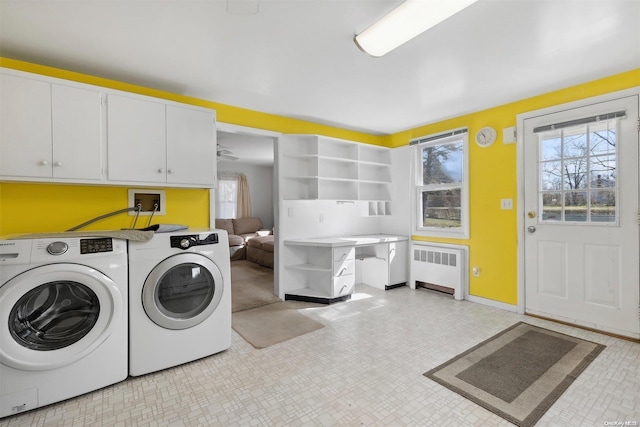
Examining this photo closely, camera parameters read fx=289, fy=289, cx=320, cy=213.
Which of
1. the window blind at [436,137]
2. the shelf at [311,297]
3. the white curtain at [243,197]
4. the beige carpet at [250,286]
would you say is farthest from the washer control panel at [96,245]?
the white curtain at [243,197]

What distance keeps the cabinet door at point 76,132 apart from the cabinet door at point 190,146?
0.49 m

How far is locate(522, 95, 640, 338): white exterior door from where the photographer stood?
2.47 meters

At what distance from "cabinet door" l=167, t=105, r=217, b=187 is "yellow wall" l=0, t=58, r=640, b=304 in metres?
0.34

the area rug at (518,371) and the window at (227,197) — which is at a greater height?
the window at (227,197)

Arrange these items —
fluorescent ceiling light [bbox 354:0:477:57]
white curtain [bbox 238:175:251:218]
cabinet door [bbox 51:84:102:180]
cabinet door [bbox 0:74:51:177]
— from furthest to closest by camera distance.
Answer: white curtain [bbox 238:175:251:218], cabinet door [bbox 51:84:102:180], cabinet door [bbox 0:74:51:177], fluorescent ceiling light [bbox 354:0:477:57]

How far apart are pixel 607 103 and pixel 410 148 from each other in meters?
2.04

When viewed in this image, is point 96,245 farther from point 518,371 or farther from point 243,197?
point 243,197

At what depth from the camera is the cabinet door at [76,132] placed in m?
2.07

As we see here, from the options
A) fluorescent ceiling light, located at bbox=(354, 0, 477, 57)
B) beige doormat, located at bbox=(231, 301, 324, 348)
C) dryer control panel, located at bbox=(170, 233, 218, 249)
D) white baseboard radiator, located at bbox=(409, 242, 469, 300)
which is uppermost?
fluorescent ceiling light, located at bbox=(354, 0, 477, 57)

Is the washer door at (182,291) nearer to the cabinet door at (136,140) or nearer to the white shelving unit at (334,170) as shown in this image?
the cabinet door at (136,140)

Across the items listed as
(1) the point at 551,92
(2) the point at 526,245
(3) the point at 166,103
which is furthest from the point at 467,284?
(3) the point at 166,103

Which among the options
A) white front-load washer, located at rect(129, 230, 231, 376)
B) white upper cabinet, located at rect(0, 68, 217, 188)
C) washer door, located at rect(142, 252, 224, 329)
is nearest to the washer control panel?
white front-load washer, located at rect(129, 230, 231, 376)

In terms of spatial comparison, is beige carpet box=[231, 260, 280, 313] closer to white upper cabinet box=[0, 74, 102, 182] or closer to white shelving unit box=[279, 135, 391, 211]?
white shelving unit box=[279, 135, 391, 211]

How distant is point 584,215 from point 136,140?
404cm
